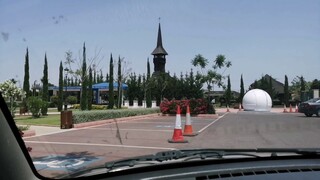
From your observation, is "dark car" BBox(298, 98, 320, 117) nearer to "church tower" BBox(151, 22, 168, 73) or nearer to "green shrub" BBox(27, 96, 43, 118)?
"green shrub" BBox(27, 96, 43, 118)

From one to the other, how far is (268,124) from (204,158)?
42.6 feet

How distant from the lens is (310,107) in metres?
17.3

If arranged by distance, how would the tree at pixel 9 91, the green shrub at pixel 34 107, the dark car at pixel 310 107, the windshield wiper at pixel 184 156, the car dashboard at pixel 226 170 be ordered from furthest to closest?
the dark car at pixel 310 107
the green shrub at pixel 34 107
the tree at pixel 9 91
the windshield wiper at pixel 184 156
the car dashboard at pixel 226 170

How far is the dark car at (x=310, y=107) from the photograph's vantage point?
14719mm

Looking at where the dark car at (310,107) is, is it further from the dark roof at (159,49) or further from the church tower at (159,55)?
the dark roof at (159,49)

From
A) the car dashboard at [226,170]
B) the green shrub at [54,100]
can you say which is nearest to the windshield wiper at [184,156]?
the car dashboard at [226,170]

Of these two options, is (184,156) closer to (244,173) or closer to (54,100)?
(244,173)

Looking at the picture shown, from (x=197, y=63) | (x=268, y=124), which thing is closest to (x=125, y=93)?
(x=268, y=124)

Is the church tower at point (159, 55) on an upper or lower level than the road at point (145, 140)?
upper

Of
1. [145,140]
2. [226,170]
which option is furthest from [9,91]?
[145,140]

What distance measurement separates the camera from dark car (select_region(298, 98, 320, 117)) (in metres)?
14.7

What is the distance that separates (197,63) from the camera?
4707 millimetres

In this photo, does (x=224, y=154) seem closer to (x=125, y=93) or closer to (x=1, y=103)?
(x=1, y=103)

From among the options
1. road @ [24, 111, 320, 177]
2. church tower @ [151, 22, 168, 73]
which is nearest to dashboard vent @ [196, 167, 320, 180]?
road @ [24, 111, 320, 177]
